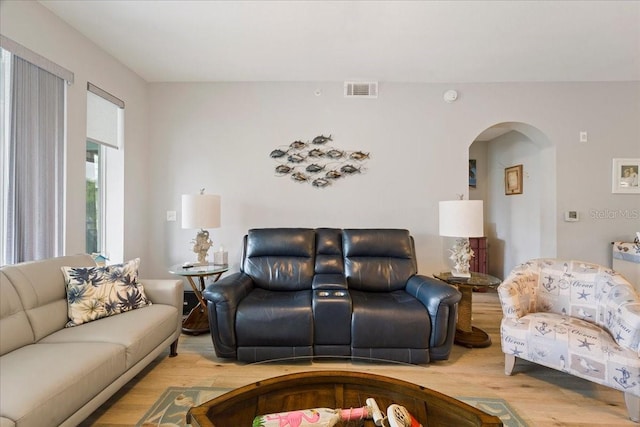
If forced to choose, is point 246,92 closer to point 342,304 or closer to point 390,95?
point 390,95

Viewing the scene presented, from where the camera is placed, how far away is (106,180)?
3031 mm

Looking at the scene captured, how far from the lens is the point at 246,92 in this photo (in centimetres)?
334

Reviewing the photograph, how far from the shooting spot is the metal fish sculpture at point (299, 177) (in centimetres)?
332

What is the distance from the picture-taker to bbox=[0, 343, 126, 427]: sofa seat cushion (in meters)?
1.13

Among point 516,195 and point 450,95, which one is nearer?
point 450,95

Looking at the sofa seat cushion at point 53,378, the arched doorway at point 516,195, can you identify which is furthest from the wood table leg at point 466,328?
the sofa seat cushion at point 53,378

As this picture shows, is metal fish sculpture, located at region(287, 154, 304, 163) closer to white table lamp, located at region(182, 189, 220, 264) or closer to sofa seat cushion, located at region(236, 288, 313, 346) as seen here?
white table lamp, located at region(182, 189, 220, 264)

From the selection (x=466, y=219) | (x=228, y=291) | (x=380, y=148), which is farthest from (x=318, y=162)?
(x=228, y=291)

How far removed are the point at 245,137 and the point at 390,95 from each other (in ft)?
5.71

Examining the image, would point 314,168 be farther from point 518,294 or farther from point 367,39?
point 518,294

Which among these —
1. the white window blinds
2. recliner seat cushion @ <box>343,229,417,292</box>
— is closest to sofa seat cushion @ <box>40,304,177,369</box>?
recliner seat cushion @ <box>343,229,417,292</box>

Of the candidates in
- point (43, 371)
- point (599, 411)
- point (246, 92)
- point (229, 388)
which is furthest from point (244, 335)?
point (246, 92)

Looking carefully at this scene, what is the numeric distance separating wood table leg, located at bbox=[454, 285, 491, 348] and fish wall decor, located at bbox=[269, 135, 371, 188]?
1.65 meters

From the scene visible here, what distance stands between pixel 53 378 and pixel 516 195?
5.11m
